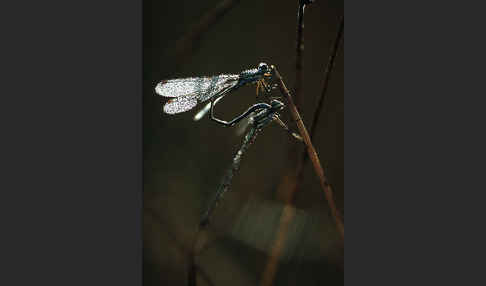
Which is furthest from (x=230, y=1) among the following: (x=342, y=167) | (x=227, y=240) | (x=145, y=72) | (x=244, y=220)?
(x=227, y=240)

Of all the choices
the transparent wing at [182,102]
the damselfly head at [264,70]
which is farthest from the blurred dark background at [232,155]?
the transparent wing at [182,102]

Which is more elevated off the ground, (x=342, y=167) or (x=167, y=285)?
(x=342, y=167)

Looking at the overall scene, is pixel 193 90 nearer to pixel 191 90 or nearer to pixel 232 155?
pixel 191 90

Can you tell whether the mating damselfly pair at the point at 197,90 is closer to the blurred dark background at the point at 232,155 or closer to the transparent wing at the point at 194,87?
the transparent wing at the point at 194,87

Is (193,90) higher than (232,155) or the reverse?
higher

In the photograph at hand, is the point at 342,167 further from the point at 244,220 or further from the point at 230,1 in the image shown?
the point at 230,1

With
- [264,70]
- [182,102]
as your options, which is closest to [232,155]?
[182,102]
